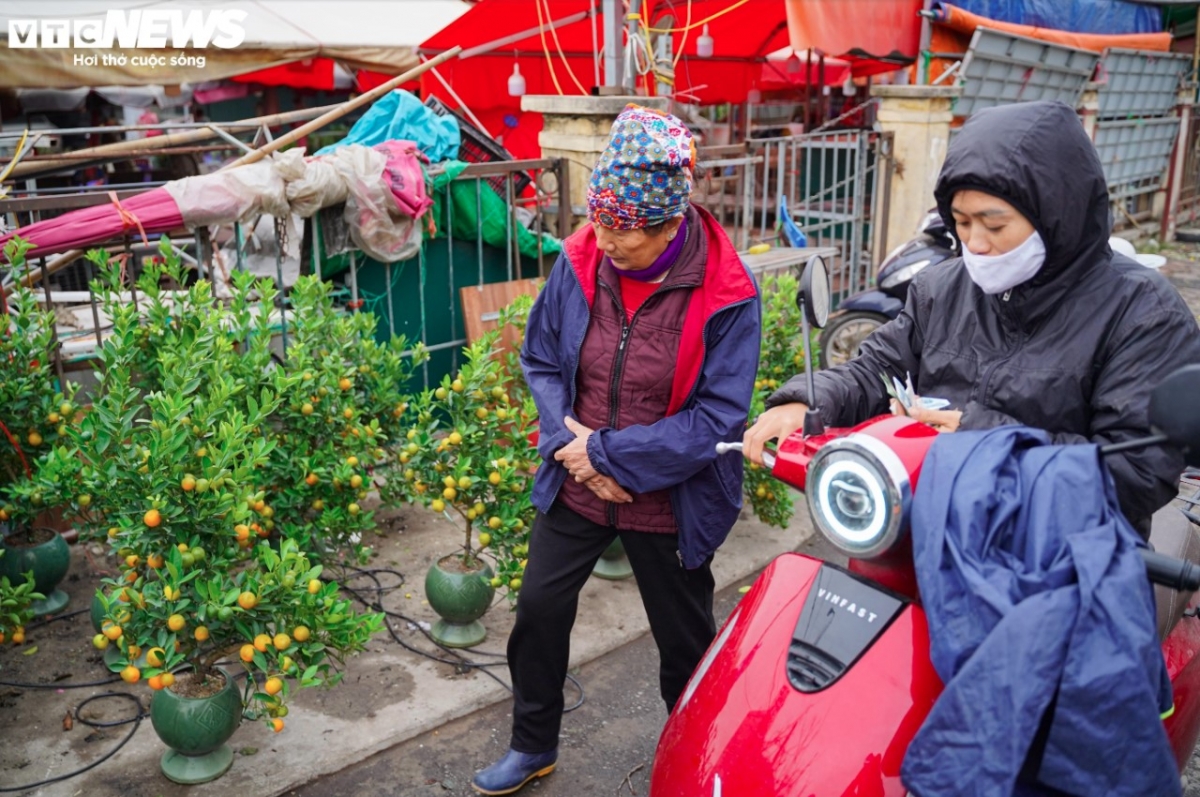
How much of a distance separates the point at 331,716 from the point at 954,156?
2.57 metres

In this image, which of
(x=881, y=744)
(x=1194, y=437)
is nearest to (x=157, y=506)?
(x=881, y=744)

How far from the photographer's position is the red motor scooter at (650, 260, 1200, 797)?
1.68m

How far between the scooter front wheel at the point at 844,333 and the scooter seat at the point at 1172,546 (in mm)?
4268

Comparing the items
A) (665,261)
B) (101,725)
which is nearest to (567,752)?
(101,725)

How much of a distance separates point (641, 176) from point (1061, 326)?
976 millimetres

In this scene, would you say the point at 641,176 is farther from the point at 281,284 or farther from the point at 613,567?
the point at 281,284

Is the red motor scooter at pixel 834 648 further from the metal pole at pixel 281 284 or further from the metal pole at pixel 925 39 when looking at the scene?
the metal pole at pixel 925 39

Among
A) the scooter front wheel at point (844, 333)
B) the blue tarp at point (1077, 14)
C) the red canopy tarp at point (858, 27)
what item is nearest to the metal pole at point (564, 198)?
the scooter front wheel at point (844, 333)

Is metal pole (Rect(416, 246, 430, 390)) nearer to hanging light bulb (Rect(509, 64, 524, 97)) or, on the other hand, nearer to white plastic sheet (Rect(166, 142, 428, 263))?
white plastic sheet (Rect(166, 142, 428, 263))

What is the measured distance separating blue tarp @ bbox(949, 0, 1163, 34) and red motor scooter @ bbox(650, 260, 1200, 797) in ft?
30.4

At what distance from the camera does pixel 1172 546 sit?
101 inches

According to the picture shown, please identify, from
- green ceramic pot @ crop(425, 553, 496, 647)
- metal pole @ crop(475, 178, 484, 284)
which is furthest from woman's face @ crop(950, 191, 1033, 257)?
metal pole @ crop(475, 178, 484, 284)

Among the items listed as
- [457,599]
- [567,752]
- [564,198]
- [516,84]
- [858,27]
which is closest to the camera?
[567,752]

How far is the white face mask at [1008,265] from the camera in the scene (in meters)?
2.07
